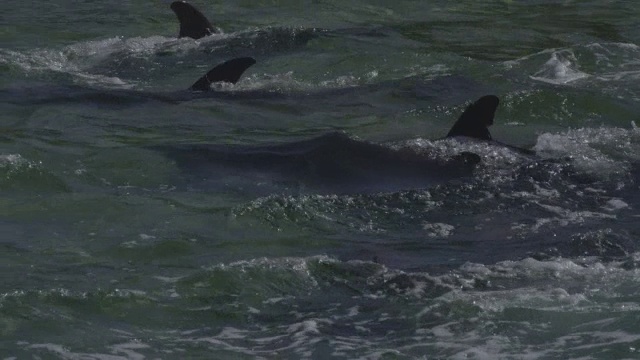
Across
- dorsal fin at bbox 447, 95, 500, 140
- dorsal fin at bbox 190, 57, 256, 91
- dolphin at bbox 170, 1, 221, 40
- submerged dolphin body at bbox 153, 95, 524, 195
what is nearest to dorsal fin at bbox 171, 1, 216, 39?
dolphin at bbox 170, 1, 221, 40

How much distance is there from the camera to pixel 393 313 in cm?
764

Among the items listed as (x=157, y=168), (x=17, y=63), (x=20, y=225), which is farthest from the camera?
(x=17, y=63)

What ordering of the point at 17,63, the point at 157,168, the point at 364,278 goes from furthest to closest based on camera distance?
1. the point at 17,63
2. the point at 157,168
3. the point at 364,278

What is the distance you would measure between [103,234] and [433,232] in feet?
7.48

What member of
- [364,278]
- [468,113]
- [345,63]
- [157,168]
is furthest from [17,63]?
[364,278]

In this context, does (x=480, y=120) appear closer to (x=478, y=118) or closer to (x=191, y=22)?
(x=478, y=118)

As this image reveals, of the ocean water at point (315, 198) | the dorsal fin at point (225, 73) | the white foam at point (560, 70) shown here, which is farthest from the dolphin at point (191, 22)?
→ the white foam at point (560, 70)

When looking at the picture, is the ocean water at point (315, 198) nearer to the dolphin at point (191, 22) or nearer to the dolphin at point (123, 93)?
the dolphin at point (123, 93)

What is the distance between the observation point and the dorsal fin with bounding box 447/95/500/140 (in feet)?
38.7

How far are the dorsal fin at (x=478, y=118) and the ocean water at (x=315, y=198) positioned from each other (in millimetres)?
148

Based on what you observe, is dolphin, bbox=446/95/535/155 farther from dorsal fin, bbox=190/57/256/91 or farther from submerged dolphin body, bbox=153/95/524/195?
dorsal fin, bbox=190/57/256/91

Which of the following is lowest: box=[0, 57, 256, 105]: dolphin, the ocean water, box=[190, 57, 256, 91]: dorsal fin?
the ocean water

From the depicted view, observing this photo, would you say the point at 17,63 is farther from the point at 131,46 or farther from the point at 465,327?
the point at 465,327

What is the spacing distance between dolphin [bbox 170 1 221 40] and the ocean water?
0.18 meters
